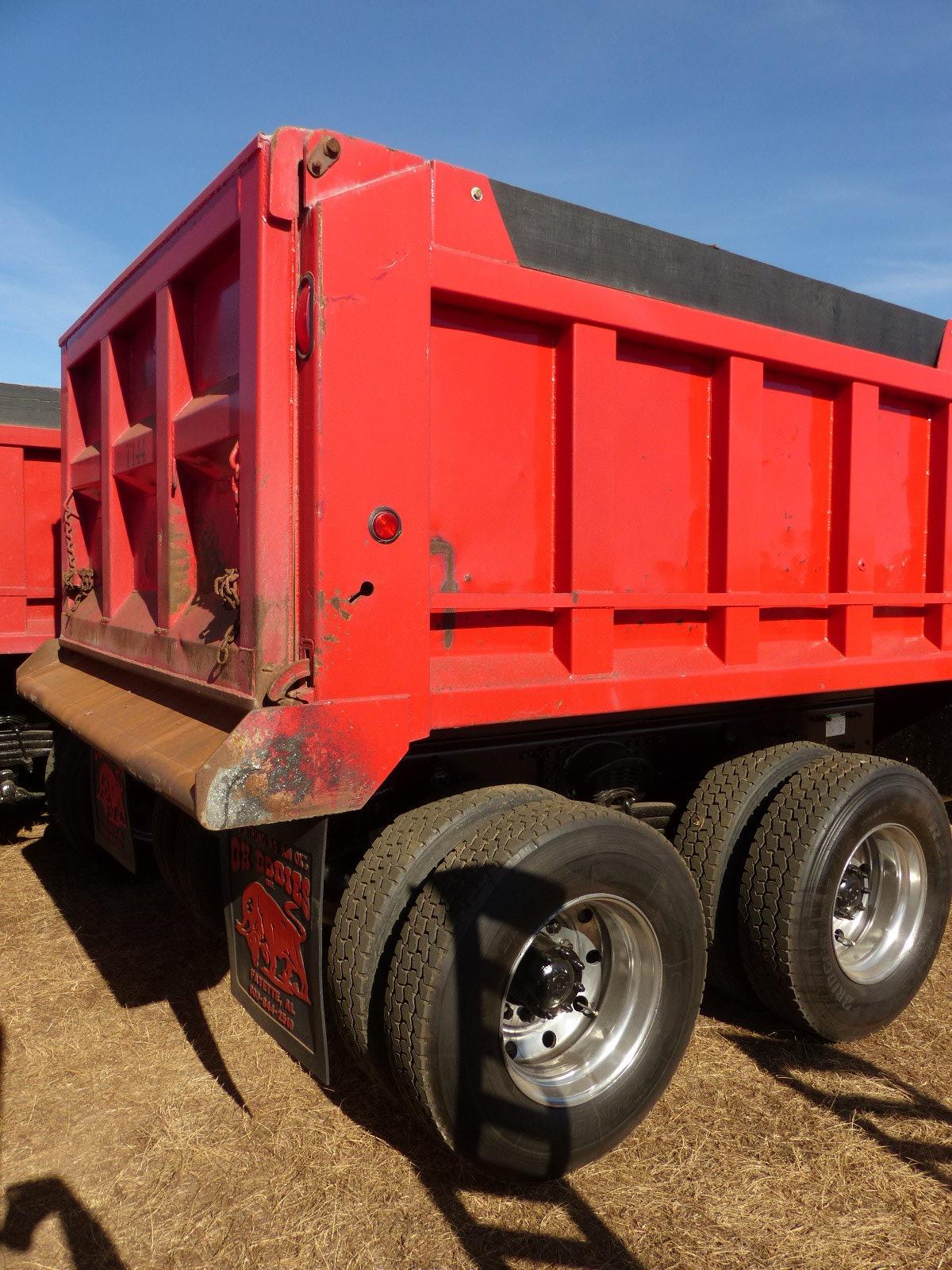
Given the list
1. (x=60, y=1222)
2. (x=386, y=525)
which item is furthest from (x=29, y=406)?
(x=60, y=1222)

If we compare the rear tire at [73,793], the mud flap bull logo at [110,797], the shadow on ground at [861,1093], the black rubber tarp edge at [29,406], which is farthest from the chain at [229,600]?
the black rubber tarp edge at [29,406]

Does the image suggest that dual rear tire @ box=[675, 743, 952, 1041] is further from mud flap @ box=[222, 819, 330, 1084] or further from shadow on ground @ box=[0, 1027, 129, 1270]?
shadow on ground @ box=[0, 1027, 129, 1270]

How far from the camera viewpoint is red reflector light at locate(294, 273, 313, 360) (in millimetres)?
2246

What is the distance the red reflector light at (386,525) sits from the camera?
233 centimetres

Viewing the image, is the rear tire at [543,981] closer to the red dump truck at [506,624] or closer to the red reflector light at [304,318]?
the red dump truck at [506,624]

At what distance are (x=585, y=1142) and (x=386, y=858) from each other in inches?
38.5

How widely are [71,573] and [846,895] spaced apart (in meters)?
3.55

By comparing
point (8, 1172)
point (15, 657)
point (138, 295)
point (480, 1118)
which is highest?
point (138, 295)

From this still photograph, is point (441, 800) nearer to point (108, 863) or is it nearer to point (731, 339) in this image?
point (731, 339)

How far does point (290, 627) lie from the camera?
2314mm

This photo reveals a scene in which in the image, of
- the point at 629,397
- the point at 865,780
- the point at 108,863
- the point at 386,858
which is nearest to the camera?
the point at 386,858

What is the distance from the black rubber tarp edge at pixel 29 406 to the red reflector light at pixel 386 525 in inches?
146

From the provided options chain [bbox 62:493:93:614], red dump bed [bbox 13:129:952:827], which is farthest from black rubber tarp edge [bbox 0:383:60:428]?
red dump bed [bbox 13:129:952:827]

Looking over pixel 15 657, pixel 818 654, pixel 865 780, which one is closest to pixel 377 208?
pixel 818 654
